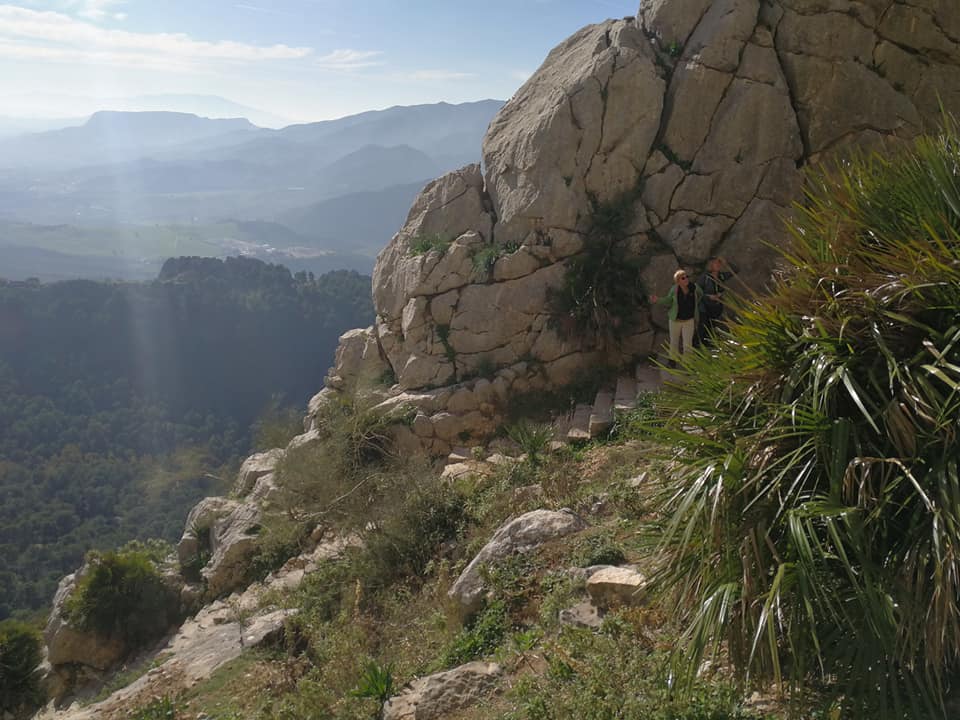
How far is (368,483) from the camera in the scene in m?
10.3

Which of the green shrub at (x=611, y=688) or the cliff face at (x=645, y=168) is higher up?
the cliff face at (x=645, y=168)

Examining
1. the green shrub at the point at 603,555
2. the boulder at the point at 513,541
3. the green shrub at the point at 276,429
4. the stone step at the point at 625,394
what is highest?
the stone step at the point at 625,394

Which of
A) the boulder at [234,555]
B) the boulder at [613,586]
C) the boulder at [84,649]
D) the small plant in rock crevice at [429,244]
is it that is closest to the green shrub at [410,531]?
the boulder at [613,586]

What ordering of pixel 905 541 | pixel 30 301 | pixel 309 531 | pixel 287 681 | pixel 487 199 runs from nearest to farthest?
pixel 905 541
pixel 287 681
pixel 309 531
pixel 487 199
pixel 30 301

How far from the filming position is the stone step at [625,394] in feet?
35.2

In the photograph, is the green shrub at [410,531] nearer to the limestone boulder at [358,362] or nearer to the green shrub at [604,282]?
the green shrub at [604,282]

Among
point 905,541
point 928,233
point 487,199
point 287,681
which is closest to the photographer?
point 905,541

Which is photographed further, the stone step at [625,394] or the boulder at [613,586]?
the stone step at [625,394]

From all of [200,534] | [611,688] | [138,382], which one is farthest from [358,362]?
[138,382]

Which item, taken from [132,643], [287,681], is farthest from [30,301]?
[287,681]

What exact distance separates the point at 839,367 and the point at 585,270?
9166 millimetres

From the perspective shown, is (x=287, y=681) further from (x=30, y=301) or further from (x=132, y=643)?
(x=30, y=301)

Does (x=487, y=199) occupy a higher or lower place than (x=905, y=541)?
higher

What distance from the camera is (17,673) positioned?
11258 millimetres
